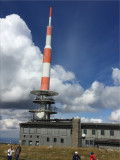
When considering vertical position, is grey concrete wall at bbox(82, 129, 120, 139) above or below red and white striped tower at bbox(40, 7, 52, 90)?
below

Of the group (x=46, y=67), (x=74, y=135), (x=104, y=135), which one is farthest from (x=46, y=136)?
(x=46, y=67)

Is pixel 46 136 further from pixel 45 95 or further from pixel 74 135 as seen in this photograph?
pixel 45 95

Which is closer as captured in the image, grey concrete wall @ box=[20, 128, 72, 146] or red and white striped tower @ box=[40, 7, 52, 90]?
grey concrete wall @ box=[20, 128, 72, 146]

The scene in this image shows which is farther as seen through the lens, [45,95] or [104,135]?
[45,95]

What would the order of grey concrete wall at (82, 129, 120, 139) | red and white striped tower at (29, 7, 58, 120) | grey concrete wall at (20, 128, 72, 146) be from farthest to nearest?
red and white striped tower at (29, 7, 58, 120), grey concrete wall at (20, 128, 72, 146), grey concrete wall at (82, 129, 120, 139)

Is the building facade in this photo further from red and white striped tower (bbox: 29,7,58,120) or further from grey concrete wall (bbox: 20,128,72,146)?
red and white striped tower (bbox: 29,7,58,120)

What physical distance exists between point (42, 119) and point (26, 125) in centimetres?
640

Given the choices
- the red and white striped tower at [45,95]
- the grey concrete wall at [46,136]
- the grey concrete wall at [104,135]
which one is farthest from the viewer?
the red and white striped tower at [45,95]

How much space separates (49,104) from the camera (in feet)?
184

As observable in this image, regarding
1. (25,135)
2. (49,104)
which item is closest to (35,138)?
(25,135)

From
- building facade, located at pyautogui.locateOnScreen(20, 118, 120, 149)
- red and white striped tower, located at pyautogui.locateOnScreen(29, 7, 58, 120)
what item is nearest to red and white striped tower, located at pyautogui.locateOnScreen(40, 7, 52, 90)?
red and white striped tower, located at pyautogui.locateOnScreen(29, 7, 58, 120)

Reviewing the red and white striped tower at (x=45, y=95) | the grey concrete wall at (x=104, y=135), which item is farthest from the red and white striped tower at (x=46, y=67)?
the grey concrete wall at (x=104, y=135)

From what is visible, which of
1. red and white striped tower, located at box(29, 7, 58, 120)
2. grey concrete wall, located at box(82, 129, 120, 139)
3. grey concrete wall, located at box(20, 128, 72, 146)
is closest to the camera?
grey concrete wall, located at box(82, 129, 120, 139)

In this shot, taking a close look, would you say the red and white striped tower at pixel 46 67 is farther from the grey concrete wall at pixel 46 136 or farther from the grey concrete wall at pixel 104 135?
the grey concrete wall at pixel 104 135
